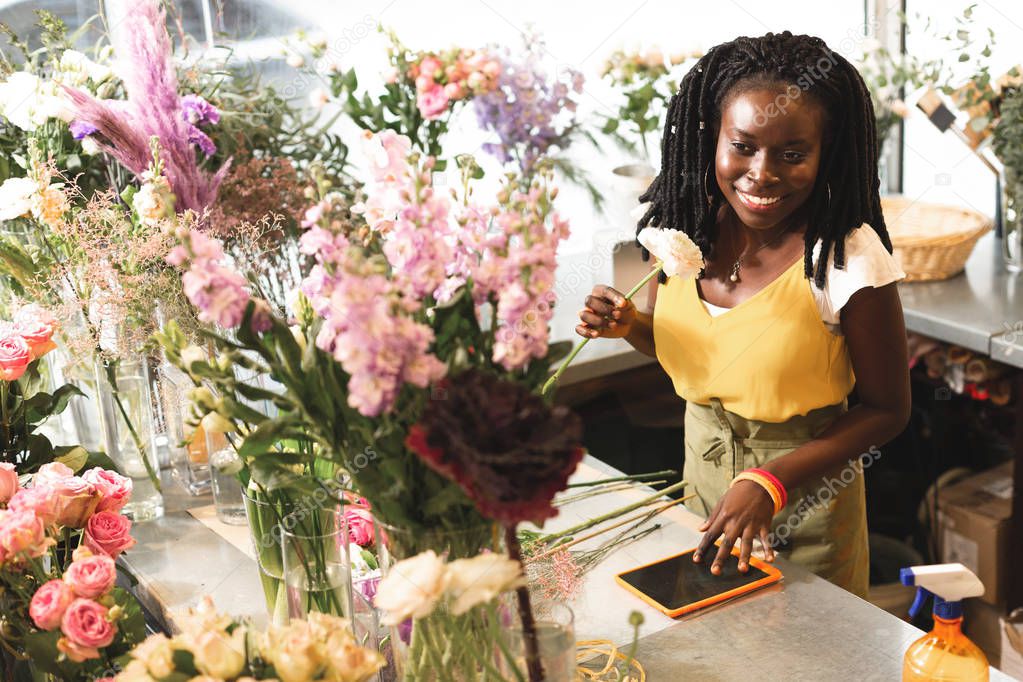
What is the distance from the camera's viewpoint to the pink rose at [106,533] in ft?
3.82

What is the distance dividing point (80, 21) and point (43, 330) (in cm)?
110

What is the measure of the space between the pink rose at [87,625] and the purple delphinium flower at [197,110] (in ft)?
3.12

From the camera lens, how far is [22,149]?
5.82 feet

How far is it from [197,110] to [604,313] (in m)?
0.75

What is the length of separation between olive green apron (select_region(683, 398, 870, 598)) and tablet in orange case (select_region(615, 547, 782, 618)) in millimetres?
214

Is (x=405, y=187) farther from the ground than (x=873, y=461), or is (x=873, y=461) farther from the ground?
(x=405, y=187)

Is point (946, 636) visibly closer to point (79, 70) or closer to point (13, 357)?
point (13, 357)

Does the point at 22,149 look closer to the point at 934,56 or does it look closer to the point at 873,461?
the point at 873,461

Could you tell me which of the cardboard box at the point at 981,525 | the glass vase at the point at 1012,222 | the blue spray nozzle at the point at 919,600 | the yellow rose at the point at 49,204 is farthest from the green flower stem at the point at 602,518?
the glass vase at the point at 1012,222

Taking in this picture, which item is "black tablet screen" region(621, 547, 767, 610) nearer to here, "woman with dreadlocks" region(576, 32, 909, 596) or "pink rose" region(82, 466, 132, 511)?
"woman with dreadlocks" region(576, 32, 909, 596)

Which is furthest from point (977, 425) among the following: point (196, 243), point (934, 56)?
point (196, 243)

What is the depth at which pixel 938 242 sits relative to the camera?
95.9 inches

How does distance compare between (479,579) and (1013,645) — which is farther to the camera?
(1013,645)

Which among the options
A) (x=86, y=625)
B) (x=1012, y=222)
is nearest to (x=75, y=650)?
(x=86, y=625)
